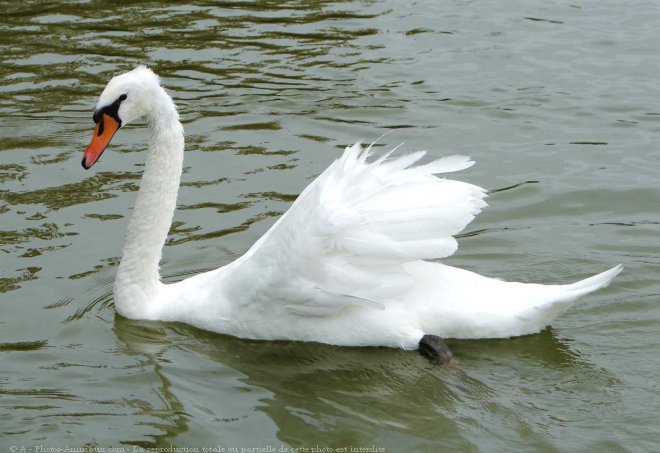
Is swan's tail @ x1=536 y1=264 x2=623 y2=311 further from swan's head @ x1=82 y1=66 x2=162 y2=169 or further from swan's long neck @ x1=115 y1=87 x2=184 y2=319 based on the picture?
swan's head @ x1=82 y1=66 x2=162 y2=169

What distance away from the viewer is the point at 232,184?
31.2 ft

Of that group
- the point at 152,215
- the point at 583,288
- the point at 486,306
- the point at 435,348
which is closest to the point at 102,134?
the point at 152,215

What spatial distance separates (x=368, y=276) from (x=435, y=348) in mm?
546

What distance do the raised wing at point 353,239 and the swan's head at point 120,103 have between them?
3.91 feet

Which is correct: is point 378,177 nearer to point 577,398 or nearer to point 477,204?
point 477,204

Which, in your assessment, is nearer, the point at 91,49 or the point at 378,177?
the point at 378,177

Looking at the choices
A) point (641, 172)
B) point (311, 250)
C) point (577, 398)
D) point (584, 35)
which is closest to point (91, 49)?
point (584, 35)

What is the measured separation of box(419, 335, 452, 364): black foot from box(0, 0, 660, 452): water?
0.22 ft

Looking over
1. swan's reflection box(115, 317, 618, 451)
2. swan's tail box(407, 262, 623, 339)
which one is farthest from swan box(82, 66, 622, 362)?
swan's reflection box(115, 317, 618, 451)

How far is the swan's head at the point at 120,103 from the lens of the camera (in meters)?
7.18

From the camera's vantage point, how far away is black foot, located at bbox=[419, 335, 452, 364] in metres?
6.61

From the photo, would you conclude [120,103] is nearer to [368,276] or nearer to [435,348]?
[368,276]

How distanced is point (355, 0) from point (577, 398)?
9.01 metres

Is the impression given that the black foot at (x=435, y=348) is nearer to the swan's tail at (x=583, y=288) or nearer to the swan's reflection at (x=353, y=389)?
the swan's reflection at (x=353, y=389)
